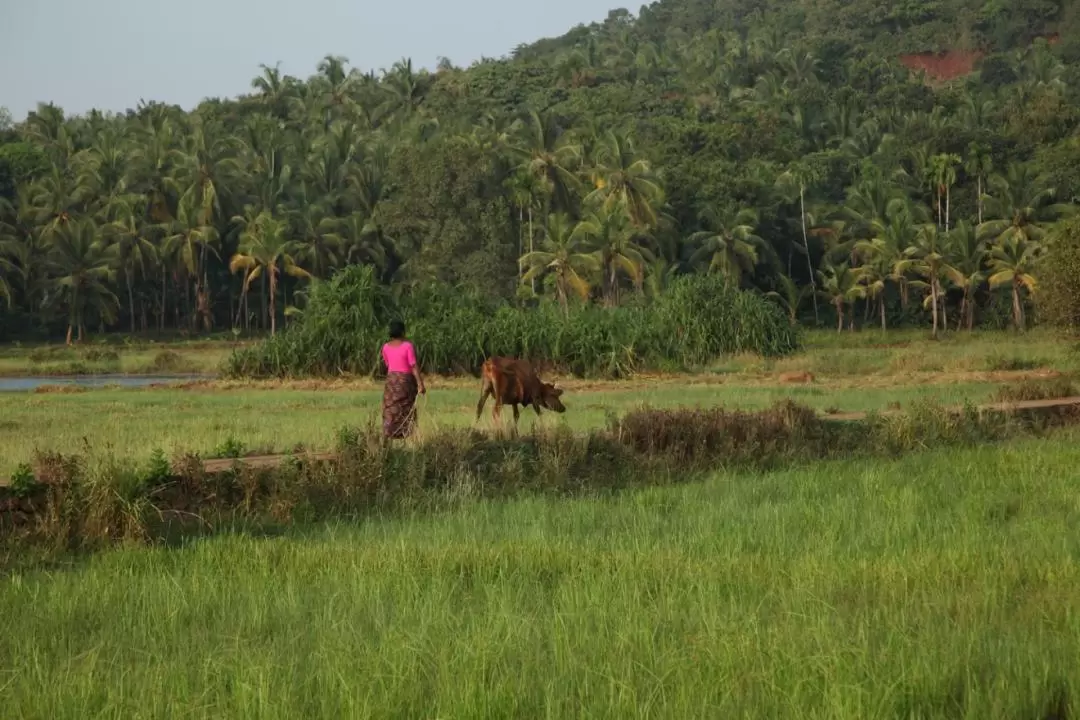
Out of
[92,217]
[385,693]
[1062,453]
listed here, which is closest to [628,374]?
[1062,453]

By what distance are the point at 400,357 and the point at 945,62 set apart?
104m

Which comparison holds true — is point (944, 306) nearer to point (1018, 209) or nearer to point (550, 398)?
point (1018, 209)

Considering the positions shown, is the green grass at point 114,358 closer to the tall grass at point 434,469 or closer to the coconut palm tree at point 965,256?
the coconut palm tree at point 965,256

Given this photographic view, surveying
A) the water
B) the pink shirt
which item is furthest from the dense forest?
the pink shirt

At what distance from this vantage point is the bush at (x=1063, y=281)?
24312 millimetres

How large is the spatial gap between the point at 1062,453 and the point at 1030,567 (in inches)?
233

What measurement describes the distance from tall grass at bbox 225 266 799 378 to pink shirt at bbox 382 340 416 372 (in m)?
17.7

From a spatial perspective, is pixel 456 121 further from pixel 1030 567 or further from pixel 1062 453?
pixel 1030 567

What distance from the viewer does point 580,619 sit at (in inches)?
221

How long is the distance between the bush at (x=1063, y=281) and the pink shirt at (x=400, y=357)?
631 inches

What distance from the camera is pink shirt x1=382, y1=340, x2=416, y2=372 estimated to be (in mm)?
12383

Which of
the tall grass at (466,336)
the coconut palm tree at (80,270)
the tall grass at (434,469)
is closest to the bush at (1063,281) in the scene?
the tall grass at (466,336)

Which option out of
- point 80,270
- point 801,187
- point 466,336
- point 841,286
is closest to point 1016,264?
point 841,286

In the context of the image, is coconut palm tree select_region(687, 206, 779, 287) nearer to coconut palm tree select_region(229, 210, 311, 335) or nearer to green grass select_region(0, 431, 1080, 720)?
coconut palm tree select_region(229, 210, 311, 335)
